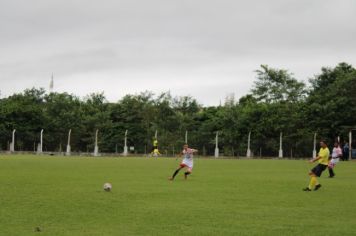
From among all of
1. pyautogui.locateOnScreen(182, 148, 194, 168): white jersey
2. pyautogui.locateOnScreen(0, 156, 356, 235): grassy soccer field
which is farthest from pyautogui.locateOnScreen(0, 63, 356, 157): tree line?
pyautogui.locateOnScreen(0, 156, 356, 235): grassy soccer field

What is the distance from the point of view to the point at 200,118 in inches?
2982

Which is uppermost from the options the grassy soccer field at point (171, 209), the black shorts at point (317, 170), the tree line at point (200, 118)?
the tree line at point (200, 118)

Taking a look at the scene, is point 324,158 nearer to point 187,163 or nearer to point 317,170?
point 317,170

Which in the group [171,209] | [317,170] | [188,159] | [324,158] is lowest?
[171,209]

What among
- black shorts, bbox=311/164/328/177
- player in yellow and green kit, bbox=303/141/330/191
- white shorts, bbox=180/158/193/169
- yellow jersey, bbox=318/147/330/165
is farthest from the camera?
white shorts, bbox=180/158/193/169

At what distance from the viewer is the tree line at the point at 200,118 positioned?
6269 cm

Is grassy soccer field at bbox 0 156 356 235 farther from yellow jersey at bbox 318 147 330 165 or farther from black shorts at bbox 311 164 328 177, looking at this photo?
yellow jersey at bbox 318 147 330 165

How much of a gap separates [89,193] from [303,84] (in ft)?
200

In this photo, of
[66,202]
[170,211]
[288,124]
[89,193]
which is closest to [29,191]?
[89,193]

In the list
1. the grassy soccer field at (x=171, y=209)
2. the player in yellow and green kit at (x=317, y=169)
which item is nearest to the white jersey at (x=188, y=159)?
the grassy soccer field at (x=171, y=209)

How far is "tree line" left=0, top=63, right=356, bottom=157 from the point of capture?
206 feet

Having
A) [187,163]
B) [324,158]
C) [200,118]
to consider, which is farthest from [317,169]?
[200,118]

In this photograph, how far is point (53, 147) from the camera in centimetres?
7138

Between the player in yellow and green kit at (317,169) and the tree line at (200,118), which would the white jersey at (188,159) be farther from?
the tree line at (200,118)
